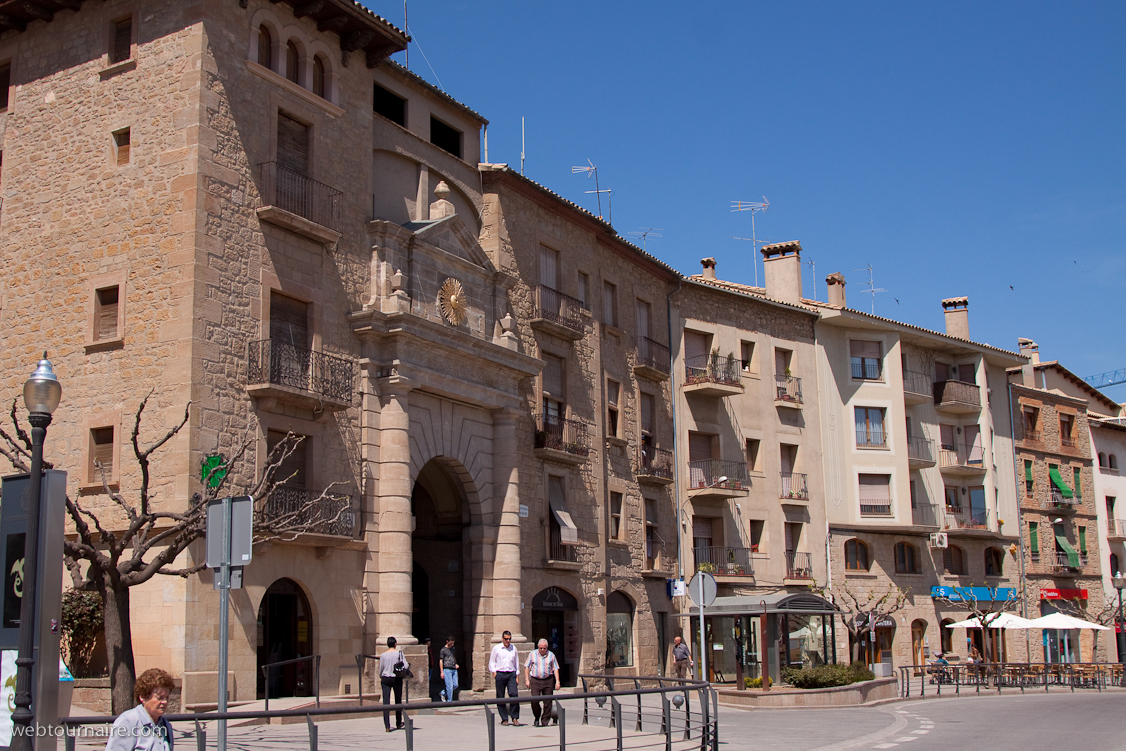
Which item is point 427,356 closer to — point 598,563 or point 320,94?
point 320,94

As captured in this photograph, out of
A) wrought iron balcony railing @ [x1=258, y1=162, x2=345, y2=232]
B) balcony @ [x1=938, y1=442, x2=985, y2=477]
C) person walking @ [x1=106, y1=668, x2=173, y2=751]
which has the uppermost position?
wrought iron balcony railing @ [x1=258, y1=162, x2=345, y2=232]

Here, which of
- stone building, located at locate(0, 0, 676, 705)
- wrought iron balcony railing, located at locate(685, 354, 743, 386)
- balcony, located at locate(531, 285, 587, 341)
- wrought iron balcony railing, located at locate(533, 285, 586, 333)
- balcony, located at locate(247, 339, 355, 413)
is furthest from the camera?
wrought iron balcony railing, located at locate(685, 354, 743, 386)

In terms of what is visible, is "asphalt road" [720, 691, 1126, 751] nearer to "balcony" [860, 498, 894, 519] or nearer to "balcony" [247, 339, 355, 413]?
"balcony" [247, 339, 355, 413]

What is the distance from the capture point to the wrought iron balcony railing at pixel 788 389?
41.2m

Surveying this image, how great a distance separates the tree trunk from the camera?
15.4 metres

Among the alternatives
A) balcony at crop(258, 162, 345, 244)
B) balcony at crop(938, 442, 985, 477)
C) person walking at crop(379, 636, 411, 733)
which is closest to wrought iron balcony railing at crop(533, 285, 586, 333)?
balcony at crop(258, 162, 345, 244)

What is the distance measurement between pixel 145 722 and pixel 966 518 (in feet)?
140

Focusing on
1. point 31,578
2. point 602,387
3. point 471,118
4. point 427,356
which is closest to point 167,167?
point 427,356

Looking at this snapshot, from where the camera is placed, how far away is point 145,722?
7.75 m

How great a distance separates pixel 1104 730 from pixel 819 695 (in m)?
6.97

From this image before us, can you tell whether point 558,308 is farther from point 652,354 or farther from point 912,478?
point 912,478

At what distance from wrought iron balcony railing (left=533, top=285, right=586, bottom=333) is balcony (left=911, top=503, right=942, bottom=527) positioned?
18185mm

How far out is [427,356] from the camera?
83.0ft

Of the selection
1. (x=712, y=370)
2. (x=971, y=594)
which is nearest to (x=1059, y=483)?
(x=971, y=594)
